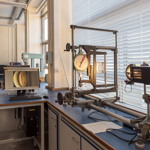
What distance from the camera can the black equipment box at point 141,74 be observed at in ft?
3.37

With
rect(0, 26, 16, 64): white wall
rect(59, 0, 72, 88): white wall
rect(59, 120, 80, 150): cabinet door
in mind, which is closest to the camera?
rect(59, 120, 80, 150): cabinet door

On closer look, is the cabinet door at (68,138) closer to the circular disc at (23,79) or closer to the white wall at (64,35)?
the circular disc at (23,79)

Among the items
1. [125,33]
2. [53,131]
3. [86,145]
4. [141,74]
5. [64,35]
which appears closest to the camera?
[141,74]

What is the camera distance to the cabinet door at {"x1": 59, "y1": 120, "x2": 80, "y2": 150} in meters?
1.48

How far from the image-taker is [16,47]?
748 centimetres

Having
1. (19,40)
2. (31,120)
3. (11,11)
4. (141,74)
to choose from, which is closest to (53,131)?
(31,120)

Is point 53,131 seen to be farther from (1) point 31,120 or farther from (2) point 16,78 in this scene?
(2) point 16,78

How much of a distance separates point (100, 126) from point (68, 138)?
1.58 feet

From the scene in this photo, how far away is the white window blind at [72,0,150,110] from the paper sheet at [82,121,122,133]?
0.51m

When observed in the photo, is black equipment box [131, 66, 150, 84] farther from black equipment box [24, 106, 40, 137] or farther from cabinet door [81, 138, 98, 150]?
black equipment box [24, 106, 40, 137]

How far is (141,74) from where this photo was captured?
1066mm

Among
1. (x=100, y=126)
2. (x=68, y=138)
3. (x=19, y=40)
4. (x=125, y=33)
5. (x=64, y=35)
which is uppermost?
(x=19, y=40)

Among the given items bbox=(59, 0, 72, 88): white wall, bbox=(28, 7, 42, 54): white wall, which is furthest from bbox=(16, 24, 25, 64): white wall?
bbox=(59, 0, 72, 88): white wall

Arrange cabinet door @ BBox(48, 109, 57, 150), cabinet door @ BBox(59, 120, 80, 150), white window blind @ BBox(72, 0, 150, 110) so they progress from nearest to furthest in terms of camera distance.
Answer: cabinet door @ BBox(59, 120, 80, 150), white window blind @ BBox(72, 0, 150, 110), cabinet door @ BBox(48, 109, 57, 150)
